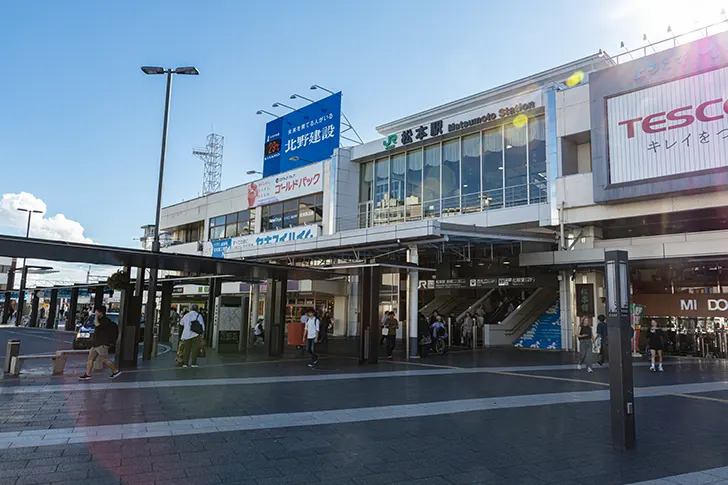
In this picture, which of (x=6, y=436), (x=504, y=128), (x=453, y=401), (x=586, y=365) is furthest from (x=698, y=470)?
(x=504, y=128)

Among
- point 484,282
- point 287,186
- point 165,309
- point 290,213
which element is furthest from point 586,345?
point 287,186

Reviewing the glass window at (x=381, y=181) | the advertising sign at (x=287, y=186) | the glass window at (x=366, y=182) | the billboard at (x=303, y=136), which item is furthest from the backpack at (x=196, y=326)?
the billboard at (x=303, y=136)

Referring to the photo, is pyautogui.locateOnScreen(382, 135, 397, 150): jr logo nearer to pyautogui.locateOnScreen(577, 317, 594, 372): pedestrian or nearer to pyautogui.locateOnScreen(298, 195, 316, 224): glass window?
pyautogui.locateOnScreen(298, 195, 316, 224): glass window

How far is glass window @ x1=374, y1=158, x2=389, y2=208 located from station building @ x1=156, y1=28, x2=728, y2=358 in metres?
0.10

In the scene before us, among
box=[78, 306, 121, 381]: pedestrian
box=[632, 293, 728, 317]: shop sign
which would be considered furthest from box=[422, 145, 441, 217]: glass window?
box=[78, 306, 121, 381]: pedestrian

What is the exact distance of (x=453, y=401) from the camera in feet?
30.8

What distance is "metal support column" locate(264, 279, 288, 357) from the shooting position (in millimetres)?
18094

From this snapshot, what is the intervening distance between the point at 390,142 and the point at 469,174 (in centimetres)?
519

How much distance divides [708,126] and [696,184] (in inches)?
78.3

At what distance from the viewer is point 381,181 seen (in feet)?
96.4

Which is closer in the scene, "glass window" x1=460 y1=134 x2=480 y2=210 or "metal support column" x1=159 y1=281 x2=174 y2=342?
"metal support column" x1=159 y1=281 x2=174 y2=342

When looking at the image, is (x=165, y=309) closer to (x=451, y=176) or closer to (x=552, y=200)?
(x=451, y=176)

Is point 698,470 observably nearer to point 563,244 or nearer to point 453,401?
point 453,401

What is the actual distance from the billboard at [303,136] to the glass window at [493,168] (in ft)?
38.8
